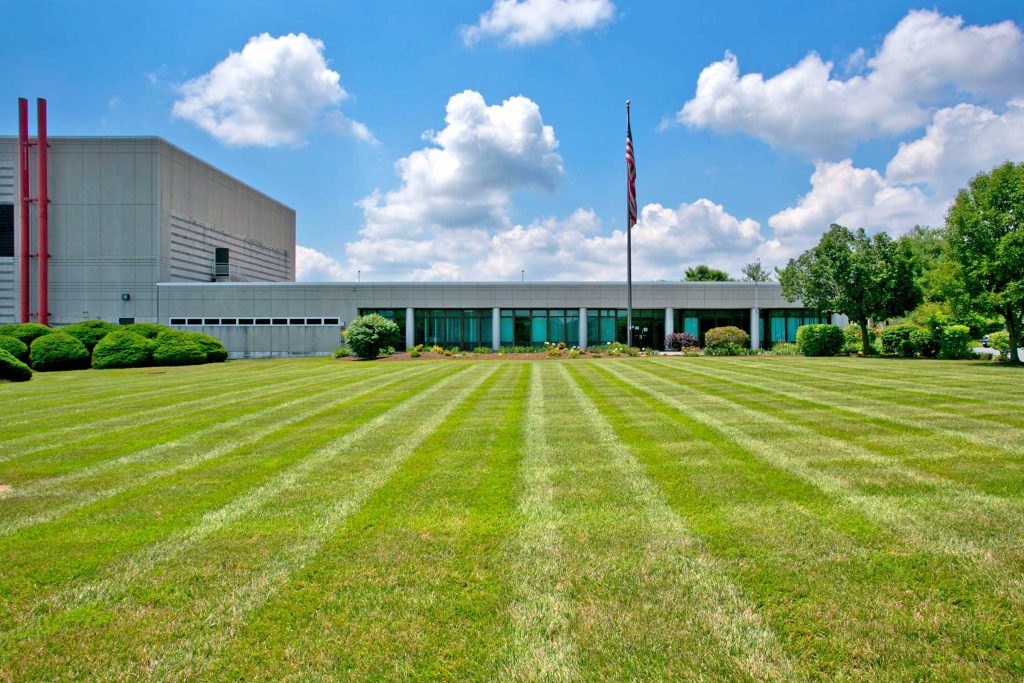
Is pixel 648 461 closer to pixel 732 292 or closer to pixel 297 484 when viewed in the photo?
pixel 297 484

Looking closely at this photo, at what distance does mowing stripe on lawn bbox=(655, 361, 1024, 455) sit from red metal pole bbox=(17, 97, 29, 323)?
4878 centimetres

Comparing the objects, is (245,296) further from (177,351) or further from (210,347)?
(177,351)

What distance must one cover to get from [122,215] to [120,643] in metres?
47.3

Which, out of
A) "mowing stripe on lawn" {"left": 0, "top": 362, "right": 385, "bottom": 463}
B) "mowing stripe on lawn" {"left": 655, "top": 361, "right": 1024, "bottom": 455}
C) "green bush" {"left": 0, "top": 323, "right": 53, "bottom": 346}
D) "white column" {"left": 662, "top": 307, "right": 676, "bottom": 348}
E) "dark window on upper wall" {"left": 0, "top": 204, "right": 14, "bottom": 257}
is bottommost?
"mowing stripe on lawn" {"left": 0, "top": 362, "right": 385, "bottom": 463}

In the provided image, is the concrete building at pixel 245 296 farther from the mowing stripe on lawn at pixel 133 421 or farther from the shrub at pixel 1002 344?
the mowing stripe on lawn at pixel 133 421

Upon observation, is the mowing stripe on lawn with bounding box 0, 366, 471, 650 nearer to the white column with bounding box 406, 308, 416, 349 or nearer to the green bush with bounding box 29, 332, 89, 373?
the green bush with bounding box 29, 332, 89, 373

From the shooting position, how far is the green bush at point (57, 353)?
24.8m

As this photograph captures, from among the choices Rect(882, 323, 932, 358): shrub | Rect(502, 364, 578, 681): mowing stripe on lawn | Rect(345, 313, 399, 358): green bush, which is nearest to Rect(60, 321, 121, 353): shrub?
Rect(345, 313, 399, 358): green bush

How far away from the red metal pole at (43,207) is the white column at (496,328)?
33227 mm

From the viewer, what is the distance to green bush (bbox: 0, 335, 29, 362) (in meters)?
24.4

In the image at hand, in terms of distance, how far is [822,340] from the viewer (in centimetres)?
2962

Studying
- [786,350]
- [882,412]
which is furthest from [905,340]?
[882,412]

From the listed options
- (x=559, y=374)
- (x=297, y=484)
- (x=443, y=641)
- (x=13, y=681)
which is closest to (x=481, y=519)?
(x=443, y=641)

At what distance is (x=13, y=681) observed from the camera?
108 inches
